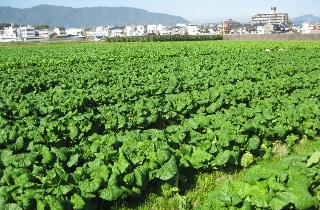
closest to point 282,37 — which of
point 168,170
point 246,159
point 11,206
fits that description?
point 246,159

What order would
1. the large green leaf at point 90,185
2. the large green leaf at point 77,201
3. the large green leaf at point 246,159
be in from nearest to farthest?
the large green leaf at point 77,201 < the large green leaf at point 90,185 < the large green leaf at point 246,159

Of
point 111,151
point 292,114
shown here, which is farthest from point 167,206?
point 292,114

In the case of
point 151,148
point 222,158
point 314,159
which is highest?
point 151,148

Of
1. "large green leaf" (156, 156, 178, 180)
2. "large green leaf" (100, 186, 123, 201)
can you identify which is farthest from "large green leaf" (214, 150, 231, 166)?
"large green leaf" (100, 186, 123, 201)

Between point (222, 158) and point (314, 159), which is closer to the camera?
point (314, 159)

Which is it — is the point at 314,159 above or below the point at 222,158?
above

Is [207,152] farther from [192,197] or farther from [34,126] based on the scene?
[34,126]

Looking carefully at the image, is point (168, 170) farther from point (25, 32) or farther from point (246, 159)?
point (25, 32)

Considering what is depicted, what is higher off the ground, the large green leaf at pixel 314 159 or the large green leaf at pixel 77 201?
the large green leaf at pixel 314 159

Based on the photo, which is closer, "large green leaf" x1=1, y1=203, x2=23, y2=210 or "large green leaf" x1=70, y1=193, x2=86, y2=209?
"large green leaf" x1=1, y1=203, x2=23, y2=210

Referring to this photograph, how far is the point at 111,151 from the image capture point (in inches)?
185

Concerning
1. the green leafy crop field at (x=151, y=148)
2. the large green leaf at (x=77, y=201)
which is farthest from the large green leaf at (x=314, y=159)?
the large green leaf at (x=77, y=201)

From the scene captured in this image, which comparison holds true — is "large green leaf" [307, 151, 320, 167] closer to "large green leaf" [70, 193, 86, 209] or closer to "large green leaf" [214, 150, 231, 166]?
"large green leaf" [214, 150, 231, 166]

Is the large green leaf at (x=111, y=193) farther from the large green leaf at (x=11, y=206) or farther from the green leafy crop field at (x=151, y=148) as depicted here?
the large green leaf at (x=11, y=206)
